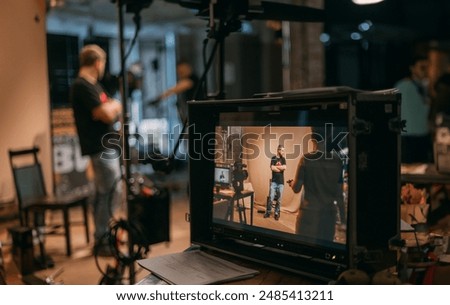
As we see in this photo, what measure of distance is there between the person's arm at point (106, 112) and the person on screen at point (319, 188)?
273cm

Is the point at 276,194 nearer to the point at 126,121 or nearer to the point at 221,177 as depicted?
the point at 221,177

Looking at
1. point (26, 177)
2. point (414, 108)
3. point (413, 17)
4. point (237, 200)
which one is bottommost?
point (26, 177)

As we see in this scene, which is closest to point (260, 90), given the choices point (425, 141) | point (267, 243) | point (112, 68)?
point (112, 68)

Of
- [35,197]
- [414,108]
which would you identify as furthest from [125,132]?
[414,108]

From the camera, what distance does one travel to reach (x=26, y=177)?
170 inches

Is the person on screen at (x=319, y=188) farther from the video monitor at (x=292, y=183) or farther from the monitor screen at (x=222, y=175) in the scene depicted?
the monitor screen at (x=222, y=175)

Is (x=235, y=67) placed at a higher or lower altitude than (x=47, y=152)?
higher

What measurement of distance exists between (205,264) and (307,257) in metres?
0.29

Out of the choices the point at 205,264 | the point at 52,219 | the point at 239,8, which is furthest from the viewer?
the point at 52,219

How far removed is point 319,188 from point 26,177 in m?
3.35

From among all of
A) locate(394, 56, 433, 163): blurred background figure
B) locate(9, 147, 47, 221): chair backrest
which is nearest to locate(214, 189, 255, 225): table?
locate(9, 147, 47, 221): chair backrest
